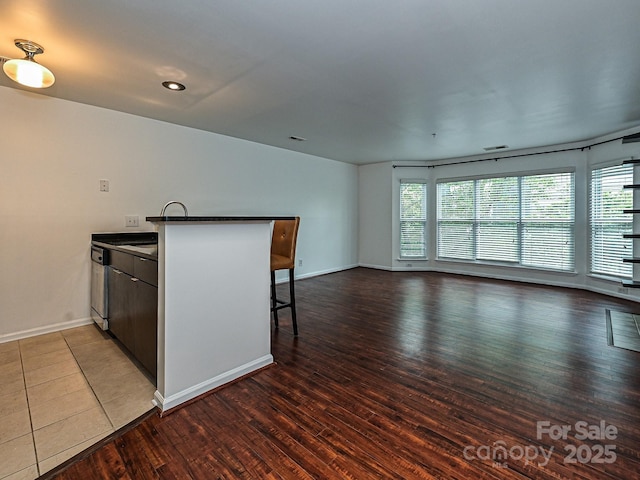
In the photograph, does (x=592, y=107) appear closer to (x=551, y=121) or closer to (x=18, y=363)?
(x=551, y=121)

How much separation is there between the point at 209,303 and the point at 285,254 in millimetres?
1241

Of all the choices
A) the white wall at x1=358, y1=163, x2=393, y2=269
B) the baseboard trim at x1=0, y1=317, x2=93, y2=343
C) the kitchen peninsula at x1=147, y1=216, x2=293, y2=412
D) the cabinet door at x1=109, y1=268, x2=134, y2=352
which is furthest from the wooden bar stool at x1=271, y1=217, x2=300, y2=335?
the white wall at x1=358, y1=163, x2=393, y2=269

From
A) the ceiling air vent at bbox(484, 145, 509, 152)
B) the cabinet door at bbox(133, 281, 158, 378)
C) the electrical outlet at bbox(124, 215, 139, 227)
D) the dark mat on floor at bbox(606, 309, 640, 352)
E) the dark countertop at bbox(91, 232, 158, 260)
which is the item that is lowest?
the dark mat on floor at bbox(606, 309, 640, 352)

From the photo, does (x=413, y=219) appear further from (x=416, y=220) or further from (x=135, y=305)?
(x=135, y=305)

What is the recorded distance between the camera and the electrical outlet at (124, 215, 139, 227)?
3762mm

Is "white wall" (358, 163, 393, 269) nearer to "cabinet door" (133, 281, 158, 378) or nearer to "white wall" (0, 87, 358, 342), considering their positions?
"white wall" (0, 87, 358, 342)

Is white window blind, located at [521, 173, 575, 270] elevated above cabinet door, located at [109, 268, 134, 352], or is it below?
above

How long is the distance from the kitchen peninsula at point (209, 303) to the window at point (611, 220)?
5304 mm

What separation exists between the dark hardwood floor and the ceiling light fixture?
2359 millimetres

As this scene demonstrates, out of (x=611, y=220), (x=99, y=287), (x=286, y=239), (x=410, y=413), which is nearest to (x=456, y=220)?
(x=611, y=220)

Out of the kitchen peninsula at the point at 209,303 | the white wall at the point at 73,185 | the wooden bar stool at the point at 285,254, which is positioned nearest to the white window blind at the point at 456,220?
the white wall at the point at 73,185

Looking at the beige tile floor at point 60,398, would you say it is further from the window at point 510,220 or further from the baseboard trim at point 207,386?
the window at point 510,220

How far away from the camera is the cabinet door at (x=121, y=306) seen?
2.51m

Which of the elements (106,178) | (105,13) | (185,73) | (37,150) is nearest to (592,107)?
(185,73)
